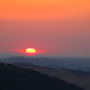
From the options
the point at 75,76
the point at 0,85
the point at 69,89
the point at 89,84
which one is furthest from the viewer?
the point at 75,76

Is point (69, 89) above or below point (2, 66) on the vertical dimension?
below

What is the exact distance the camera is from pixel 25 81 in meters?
41.3

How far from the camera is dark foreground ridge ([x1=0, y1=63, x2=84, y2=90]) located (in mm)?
39641

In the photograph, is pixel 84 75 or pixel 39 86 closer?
pixel 39 86

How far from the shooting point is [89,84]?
6475 centimetres

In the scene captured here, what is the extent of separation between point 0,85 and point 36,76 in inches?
246

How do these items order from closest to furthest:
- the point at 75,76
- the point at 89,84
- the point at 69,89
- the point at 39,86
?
the point at 39,86 < the point at 69,89 < the point at 89,84 < the point at 75,76

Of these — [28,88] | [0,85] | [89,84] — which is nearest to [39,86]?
[28,88]

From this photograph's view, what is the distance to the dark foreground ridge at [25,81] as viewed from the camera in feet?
130

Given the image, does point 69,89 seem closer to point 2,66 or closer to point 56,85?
point 56,85

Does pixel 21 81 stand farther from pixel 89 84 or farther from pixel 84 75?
pixel 84 75

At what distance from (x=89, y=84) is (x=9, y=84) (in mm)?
27198

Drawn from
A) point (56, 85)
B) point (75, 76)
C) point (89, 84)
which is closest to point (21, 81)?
A: point (56, 85)

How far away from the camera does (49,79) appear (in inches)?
1754
